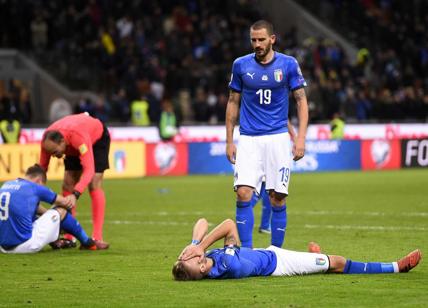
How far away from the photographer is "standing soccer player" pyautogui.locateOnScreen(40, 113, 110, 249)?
1245 centimetres

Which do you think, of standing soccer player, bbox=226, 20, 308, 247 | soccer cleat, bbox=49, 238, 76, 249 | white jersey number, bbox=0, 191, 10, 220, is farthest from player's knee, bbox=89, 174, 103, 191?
standing soccer player, bbox=226, 20, 308, 247

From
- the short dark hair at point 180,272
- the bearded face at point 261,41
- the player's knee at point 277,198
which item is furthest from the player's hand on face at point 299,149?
the short dark hair at point 180,272

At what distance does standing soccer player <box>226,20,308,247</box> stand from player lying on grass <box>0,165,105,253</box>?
223cm

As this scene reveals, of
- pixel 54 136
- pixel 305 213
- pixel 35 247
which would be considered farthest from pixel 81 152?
pixel 305 213

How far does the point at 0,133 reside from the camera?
91.5 ft

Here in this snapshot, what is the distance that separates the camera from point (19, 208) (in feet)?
40.0

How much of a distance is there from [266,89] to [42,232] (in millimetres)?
3164

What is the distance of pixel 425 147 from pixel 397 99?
4930mm

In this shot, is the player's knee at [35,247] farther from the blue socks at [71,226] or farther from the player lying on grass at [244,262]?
the player lying on grass at [244,262]

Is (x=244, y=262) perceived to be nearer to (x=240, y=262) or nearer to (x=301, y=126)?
(x=240, y=262)

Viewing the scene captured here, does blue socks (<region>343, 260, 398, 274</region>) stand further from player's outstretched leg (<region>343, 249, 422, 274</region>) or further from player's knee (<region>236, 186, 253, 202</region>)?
player's knee (<region>236, 186, 253, 202</region>)

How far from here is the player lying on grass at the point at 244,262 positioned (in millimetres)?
9633

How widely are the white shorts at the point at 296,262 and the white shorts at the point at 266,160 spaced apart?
1.41m

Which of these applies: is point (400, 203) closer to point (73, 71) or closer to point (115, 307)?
point (115, 307)
